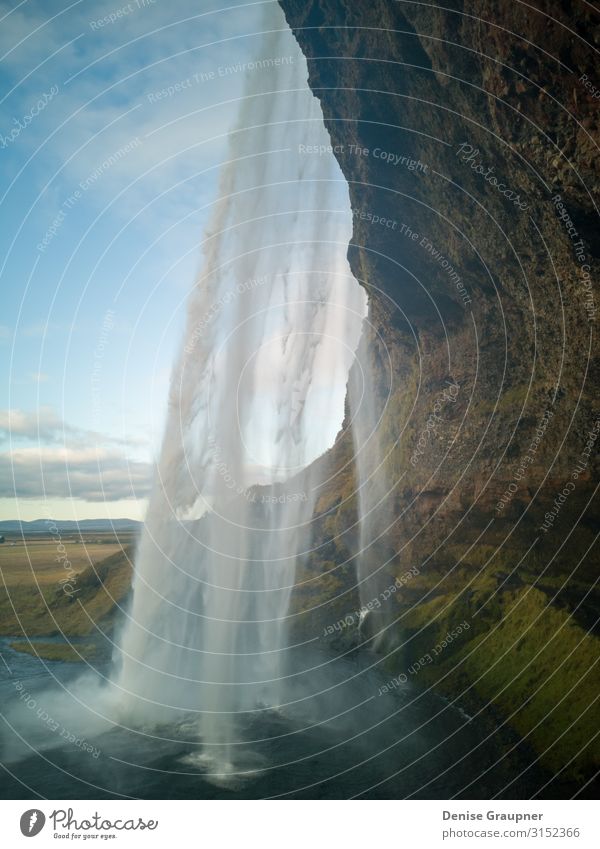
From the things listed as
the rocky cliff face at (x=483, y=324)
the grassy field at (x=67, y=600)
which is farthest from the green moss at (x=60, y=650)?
the rocky cliff face at (x=483, y=324)

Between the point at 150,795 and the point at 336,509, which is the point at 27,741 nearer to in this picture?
the point at 150,795

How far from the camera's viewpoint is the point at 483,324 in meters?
37.8

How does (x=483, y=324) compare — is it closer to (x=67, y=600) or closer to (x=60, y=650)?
(x=60, y=650)

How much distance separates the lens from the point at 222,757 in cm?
2209

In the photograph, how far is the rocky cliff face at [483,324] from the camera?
2176cm

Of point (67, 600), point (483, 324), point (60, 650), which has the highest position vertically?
point (483, 324)

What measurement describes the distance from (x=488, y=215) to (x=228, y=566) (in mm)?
24086

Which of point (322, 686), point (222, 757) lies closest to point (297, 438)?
point (322, 686)

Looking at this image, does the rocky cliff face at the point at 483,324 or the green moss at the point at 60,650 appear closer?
the rocky cliff face at the point at 483,324

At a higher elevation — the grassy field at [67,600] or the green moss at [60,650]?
the grassy field at [67,600]

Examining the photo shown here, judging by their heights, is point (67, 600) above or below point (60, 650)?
above

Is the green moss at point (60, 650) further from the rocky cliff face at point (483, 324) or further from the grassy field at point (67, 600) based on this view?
the rocky cliff face at point (483, 324)

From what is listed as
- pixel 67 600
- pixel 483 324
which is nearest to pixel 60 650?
pixel 67 600

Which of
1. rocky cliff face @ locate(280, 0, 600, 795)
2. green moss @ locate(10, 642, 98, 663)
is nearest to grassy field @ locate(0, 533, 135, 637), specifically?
green moss @ locate(10, 642, 98, 663)
